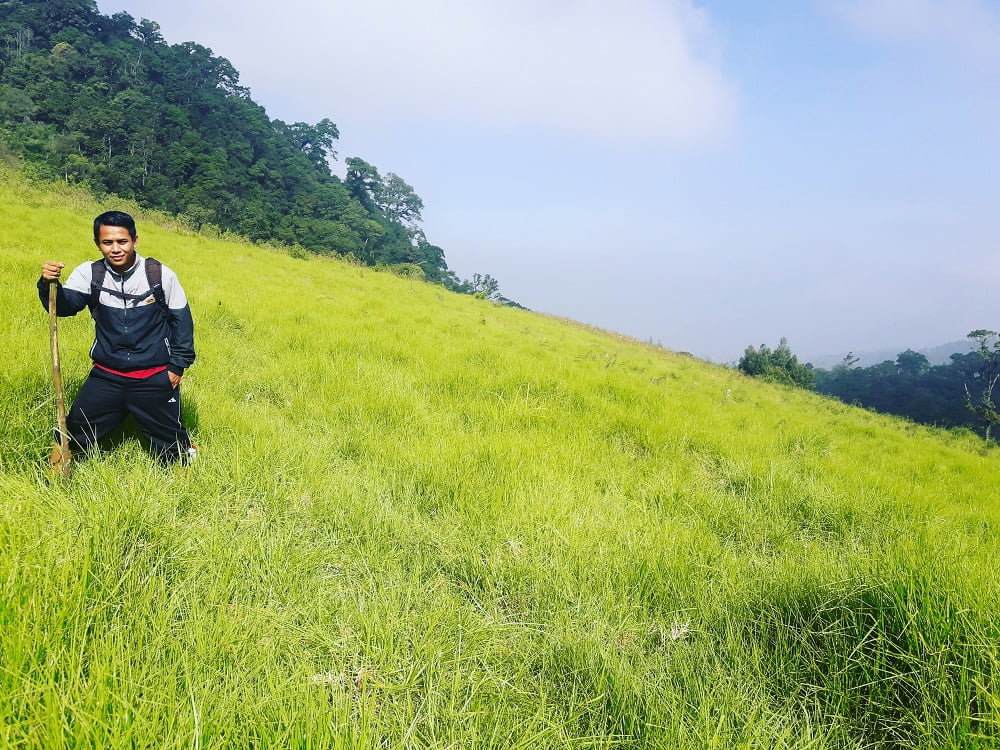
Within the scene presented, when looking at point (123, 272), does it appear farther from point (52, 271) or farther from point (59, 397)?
point (59, 397)

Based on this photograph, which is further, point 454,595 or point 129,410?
point 129,410

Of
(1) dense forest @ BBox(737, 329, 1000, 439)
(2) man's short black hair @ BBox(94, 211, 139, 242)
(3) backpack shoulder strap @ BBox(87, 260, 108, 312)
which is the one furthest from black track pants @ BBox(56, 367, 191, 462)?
(1) dense forest @ BBox(737, 329, 1000, 439)

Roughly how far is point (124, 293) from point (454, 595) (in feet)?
9.95

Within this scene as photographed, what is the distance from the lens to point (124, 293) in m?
3.00

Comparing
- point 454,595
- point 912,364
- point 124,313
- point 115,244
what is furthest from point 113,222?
point 912,364

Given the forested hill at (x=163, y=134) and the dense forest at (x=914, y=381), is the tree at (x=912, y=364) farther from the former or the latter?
the forested hill at (x=163, y=134)

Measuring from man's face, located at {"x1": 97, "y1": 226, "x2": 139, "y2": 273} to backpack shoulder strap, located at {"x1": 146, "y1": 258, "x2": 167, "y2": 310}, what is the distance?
137mm

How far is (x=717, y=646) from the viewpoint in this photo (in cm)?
213

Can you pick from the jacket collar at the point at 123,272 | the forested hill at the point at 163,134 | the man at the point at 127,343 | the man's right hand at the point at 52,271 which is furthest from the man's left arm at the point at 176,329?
the forested hill at the point at 163,134

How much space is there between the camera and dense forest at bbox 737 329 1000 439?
50219 mm

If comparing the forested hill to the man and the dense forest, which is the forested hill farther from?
the dense forest

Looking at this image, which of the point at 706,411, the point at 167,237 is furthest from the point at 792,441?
the point at 167,237

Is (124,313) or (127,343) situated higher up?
(124,313)

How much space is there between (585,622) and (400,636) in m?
0.90
